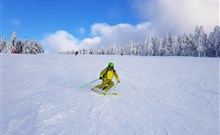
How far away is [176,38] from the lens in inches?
3548

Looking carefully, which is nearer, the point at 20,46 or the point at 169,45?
the point at 20,46

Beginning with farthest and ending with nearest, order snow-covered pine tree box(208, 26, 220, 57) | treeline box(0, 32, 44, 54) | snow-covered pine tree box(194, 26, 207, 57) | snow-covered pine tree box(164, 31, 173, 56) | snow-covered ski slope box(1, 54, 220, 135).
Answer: snow-covered pine tree box(164, 31, 173, 56)
snow-covered pine tree box(208, 26, 220, 57)
snow-covered pine tree box(194, 26, 207, 57)
treeline box(0, 32, 44, 54)
snow-covered ski slope box(1, 54, 220, 135)

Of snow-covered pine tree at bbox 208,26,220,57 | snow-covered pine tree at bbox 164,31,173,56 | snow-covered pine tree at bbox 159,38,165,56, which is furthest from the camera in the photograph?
snow-covered pine tree at bbox 159,38,165,56

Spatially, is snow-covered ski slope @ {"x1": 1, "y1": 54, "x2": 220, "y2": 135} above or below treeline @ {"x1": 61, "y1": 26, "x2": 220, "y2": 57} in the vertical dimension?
below

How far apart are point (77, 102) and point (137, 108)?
91.0 inches

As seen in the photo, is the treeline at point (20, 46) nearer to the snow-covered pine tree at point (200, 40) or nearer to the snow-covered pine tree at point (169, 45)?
the snow-covered pine tree at point (169, 45)

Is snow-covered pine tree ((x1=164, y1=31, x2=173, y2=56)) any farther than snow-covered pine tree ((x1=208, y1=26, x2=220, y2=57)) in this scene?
Yes

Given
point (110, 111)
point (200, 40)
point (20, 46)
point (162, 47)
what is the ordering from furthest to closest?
point (162, 47) → point (200, 40) → point (20, 46) → point (110, 111)

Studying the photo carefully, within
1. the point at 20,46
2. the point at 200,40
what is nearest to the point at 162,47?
the point at 200,40

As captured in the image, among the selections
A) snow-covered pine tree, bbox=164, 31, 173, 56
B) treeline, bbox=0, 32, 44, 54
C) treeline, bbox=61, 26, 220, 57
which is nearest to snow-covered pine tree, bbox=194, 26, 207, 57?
treeline, bbox=61, 26, 220, 57

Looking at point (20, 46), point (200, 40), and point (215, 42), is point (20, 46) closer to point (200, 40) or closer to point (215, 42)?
point (200, 40)

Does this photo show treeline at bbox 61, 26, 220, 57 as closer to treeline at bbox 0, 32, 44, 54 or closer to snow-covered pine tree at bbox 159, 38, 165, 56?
snow-covered pine tree at bbox 159, 38, 165, 56

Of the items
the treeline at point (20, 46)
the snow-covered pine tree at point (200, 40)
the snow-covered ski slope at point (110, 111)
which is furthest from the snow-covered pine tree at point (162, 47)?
the snow-covered ski slope at point (110, 111)

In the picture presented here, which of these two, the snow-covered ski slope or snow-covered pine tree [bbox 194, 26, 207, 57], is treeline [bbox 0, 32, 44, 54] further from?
the snow-covered ski slope
